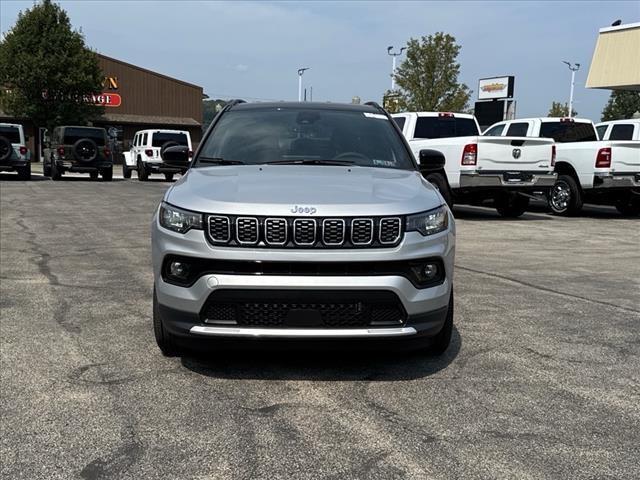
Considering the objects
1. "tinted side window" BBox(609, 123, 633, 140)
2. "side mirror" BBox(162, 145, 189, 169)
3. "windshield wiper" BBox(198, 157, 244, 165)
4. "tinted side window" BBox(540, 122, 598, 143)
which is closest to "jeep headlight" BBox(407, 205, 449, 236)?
"windshield wiper" BBox(198, 157, 244, 165)

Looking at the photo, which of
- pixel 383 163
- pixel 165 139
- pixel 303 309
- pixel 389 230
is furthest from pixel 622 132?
pixel 165 139

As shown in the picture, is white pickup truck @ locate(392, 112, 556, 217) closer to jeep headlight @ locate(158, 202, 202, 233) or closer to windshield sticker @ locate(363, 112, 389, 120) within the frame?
windshield sticker @ locate(363, 112, 389, 120)

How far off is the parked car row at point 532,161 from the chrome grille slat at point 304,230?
936cm

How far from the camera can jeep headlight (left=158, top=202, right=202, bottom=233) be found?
11.8 feet

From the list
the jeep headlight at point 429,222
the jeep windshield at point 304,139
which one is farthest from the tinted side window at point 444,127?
the jeep headlight at point 429,222

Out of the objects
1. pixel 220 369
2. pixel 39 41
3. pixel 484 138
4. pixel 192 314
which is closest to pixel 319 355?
pixel 220 369

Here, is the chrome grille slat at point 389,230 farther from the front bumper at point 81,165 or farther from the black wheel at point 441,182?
the front bumper at point 81,165

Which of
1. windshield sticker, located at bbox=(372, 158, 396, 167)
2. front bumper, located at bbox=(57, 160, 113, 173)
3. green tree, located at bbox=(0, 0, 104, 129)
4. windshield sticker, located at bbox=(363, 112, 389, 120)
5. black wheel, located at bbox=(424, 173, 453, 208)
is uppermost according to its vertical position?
green tree, located at bbox=(0, 0, 104, 129)

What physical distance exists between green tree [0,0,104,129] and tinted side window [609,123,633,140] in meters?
29.1

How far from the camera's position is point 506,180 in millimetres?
12602

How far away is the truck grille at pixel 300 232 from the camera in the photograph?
3.50m

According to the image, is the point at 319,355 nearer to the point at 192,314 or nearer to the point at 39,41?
the point at 192,314

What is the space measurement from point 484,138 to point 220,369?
9497 millimetres

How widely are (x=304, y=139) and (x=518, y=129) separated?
38.4ft
